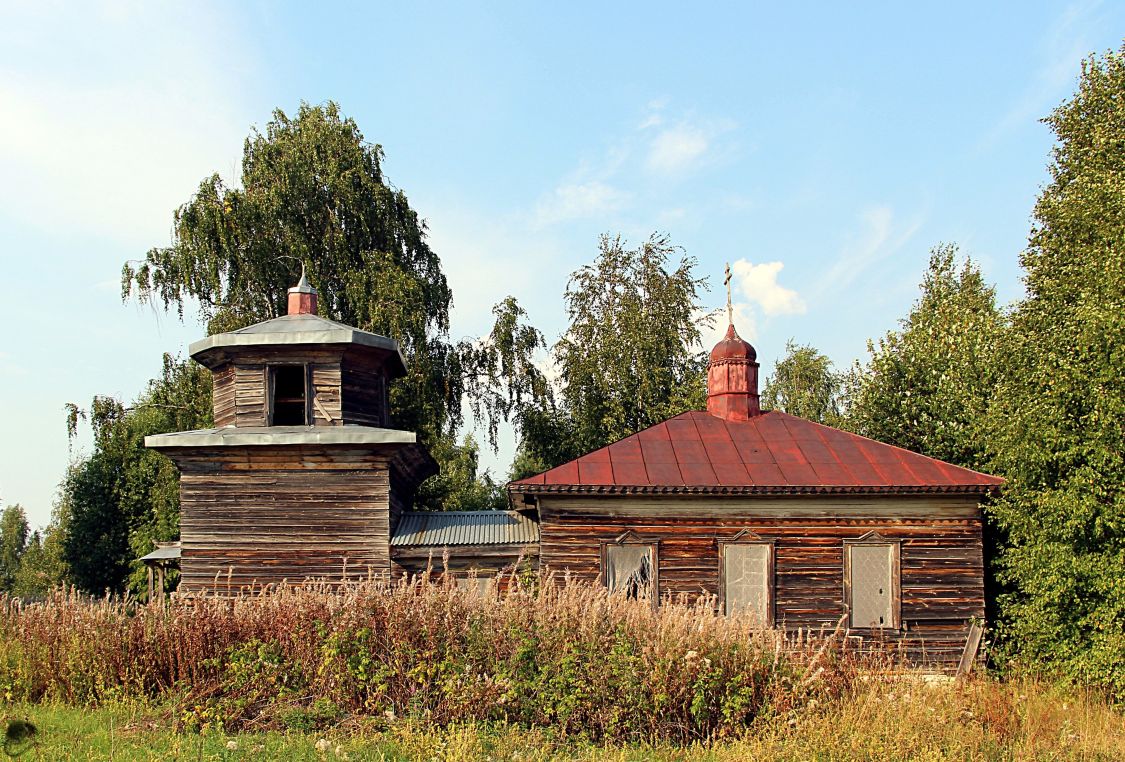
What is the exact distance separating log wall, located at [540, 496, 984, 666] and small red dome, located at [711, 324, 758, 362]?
3.68 meters

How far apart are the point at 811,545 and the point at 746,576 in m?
1.29

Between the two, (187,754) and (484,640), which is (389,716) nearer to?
(484,640)

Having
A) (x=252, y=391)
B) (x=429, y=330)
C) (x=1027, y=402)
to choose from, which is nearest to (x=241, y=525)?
(x=252, y=391)

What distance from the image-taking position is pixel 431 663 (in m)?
9.15

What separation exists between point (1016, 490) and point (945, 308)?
11.1 m

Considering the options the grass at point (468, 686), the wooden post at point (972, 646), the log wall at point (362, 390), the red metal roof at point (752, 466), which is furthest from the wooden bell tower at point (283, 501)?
the wooden post at point (972, 646)

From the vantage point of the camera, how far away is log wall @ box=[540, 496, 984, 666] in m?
16.0

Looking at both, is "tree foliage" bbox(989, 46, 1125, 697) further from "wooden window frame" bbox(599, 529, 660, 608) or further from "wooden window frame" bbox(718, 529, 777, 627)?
"wooden window frame" bbox(599, 529, 660, 608)

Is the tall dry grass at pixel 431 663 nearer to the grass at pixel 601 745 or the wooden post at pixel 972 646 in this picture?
the grass at pixel 601 745

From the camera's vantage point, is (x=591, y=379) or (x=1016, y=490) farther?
(x=591, y=379)

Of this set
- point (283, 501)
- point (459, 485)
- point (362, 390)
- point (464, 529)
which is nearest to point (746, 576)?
point (464, 529)

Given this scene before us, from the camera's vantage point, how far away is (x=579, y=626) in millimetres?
9492

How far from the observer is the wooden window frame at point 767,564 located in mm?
15922

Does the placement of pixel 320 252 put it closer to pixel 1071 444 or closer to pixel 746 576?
pixel 746 576
